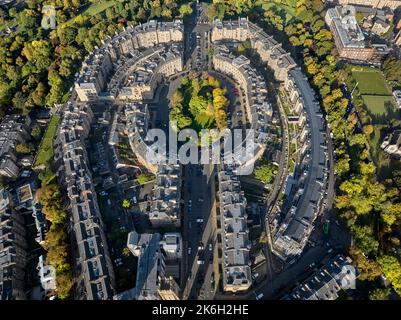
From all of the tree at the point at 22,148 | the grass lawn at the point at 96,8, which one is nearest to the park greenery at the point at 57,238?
the tree at the point at 22,148

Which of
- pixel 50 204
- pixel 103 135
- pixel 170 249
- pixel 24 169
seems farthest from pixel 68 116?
pixel 170 249

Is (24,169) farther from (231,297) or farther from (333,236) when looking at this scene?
(333,236)

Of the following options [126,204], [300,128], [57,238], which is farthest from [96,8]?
[57,238]

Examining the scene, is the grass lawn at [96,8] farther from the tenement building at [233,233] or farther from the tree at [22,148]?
the tenement building at [233,233]

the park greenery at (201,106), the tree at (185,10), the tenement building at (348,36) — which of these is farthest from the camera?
the tree at (185,10)

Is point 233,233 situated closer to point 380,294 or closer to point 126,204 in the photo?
point 126,204
